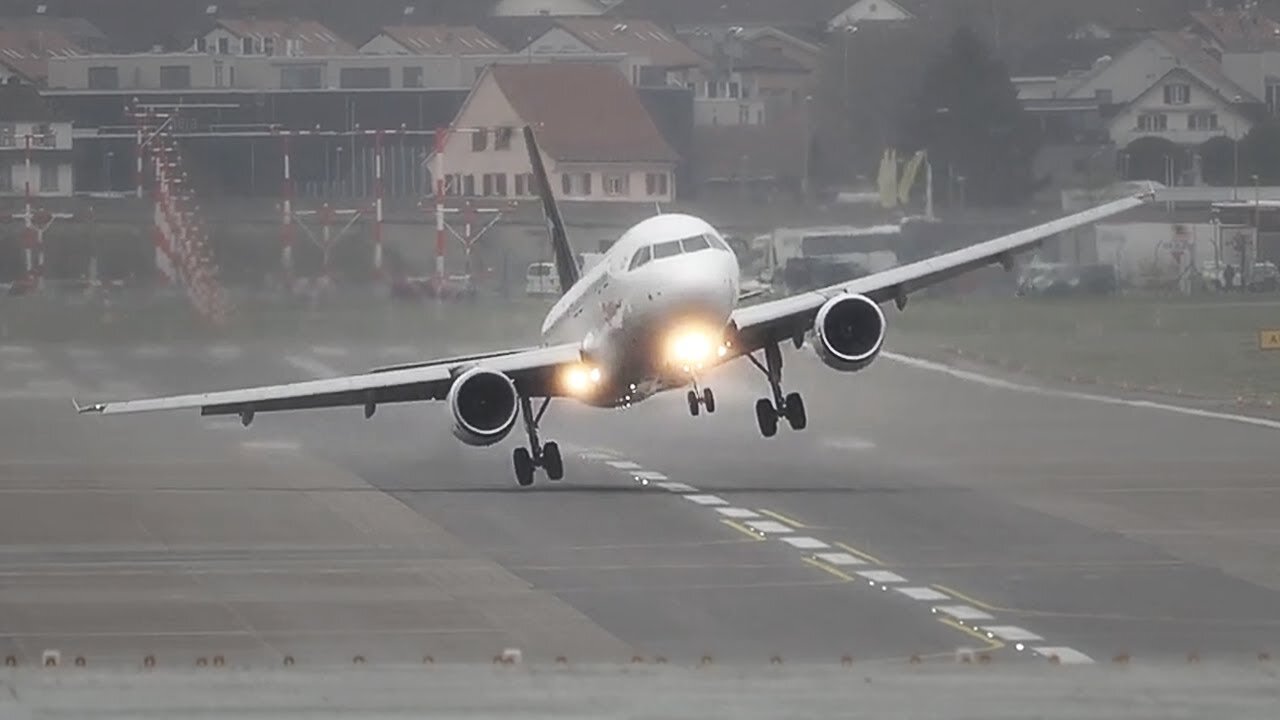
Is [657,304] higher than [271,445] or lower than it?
higher

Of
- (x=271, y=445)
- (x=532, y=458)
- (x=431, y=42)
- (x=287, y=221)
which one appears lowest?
(x=271, y=445)

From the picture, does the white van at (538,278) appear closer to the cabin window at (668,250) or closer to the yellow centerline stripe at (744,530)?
the cabin window at (668,250)

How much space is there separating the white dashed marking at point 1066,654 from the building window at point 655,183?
36.0 m

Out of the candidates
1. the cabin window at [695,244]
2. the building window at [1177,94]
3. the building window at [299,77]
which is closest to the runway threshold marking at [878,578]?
the cabin window at [695,244]

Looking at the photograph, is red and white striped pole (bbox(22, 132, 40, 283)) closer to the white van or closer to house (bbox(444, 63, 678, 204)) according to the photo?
house (bbox(444, 63, 678, 204))

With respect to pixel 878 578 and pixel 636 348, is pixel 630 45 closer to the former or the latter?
pixel 636 348

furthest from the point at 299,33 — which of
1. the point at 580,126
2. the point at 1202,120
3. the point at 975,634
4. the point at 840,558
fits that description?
the point at 975,634

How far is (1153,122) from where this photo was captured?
62656 mm

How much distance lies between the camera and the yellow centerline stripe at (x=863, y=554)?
29.3m

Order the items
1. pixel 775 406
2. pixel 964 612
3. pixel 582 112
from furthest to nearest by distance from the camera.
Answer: pixel 582 112, pixel 775 406, pixel 964 612

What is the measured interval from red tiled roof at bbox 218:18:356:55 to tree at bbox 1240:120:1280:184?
17863 mm

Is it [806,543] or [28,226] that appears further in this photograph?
[28,226]

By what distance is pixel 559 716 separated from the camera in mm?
18297

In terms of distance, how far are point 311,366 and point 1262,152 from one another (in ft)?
63.6
